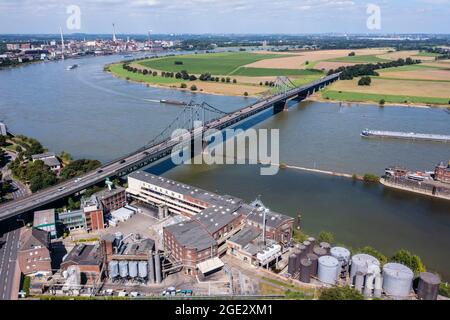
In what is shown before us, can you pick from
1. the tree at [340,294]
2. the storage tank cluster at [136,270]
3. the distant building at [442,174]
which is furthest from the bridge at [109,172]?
the distant building at [442,174]

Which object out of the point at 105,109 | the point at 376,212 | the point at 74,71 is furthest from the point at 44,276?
the point at 74,71

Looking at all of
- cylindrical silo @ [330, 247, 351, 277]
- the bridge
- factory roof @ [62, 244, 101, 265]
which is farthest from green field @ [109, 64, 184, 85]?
cylindrical silo @ [330, 247, 351, 277]

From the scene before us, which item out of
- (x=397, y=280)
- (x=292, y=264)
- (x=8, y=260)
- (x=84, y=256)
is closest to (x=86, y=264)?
(x=84, y=256)

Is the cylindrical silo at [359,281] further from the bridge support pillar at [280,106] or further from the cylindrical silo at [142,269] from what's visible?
the bridge support pillar at [280,106]

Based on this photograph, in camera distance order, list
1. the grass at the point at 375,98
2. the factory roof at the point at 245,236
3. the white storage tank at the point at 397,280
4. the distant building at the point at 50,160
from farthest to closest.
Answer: the grass at the point at 375,98 → the distant building at the point at 50,160 → the factory roof at the point at 245,236 → the white storage tank at the point at 397,280

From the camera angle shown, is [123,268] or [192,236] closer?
[123,268]

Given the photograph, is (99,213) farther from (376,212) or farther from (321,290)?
(376,212)

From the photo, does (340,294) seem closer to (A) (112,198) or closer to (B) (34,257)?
(B) (34,257)
